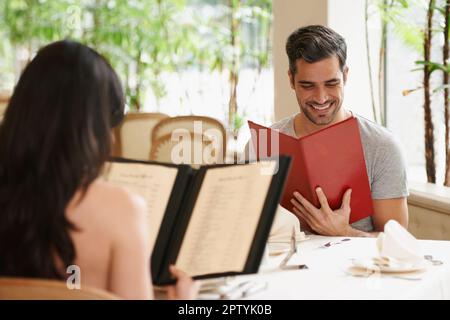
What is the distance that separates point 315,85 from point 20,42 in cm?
585

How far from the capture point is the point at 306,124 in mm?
2990

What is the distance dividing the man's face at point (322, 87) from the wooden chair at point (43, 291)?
5.49ft

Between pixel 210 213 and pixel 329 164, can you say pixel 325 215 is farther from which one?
pixel 210 213

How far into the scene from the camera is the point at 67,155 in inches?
56.4

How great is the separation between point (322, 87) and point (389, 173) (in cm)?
Answer: 38

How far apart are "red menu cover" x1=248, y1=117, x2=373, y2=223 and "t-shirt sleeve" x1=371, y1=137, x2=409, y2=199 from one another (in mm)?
211

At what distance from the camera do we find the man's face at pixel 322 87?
282cm

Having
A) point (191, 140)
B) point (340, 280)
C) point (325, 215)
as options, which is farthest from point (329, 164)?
point (191, 140)

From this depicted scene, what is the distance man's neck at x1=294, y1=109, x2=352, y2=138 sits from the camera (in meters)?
2.93

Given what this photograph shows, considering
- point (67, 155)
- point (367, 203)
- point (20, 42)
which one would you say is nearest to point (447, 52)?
point (367, 203)

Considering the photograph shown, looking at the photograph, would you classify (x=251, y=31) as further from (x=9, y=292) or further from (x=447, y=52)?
(x=9, y=292)

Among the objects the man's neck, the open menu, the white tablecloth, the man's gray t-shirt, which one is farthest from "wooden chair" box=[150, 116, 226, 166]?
the open menu

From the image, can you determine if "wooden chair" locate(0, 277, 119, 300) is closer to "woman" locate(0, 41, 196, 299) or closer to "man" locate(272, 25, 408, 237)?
"woman" locate(0, 41, 196, 299)
